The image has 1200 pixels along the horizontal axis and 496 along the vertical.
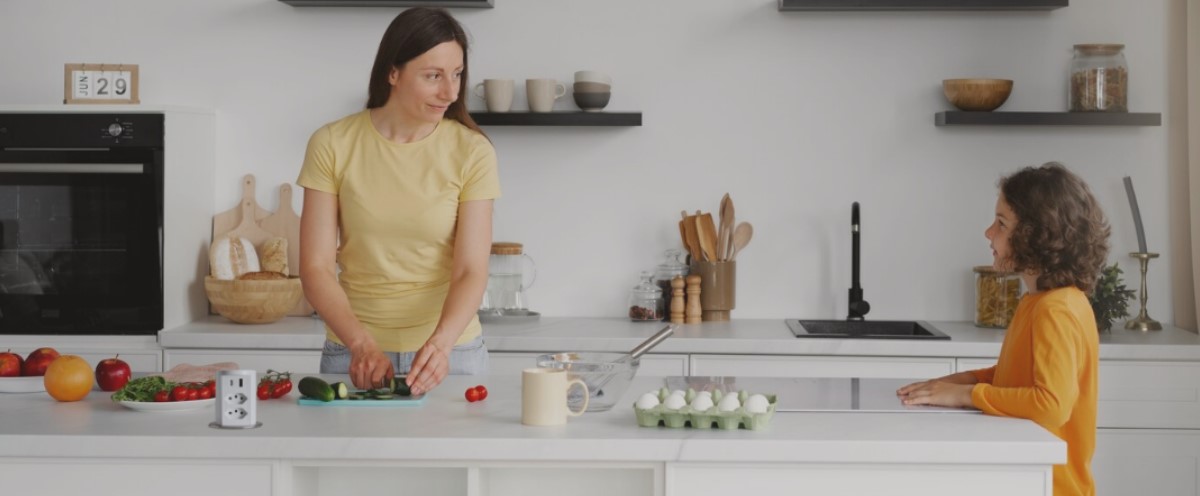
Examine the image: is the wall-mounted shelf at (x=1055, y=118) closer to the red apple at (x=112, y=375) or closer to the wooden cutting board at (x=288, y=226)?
the wooden cutting board at (x=288, y=226)

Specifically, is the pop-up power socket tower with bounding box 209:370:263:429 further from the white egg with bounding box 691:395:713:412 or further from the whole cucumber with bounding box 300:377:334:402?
the white egg with bounding box 691:395:713:412

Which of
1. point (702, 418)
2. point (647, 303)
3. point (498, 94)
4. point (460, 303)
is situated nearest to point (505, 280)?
point (647, 303)

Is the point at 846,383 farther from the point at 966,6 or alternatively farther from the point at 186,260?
the point at 186,260

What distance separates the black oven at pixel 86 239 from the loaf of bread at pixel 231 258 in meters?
0.18

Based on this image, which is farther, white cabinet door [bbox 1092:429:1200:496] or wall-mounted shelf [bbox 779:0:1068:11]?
wall-mounted shelf [bbox 779:0:1068:11]

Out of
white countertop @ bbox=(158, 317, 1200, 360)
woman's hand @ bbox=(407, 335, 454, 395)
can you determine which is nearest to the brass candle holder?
white countertop @ bbox=(158, 317, 1200, 360)

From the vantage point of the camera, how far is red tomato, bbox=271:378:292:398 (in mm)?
2289

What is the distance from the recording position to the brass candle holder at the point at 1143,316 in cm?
388

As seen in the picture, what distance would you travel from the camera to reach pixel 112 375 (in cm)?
236

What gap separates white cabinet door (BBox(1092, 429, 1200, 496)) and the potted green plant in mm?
355

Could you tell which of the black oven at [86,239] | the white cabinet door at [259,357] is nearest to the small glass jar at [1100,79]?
the white cabinet door at [259,357]

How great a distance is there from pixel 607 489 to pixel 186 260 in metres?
2.30

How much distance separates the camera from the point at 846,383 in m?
2.56

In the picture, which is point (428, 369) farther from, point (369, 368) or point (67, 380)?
point (67, 380)
